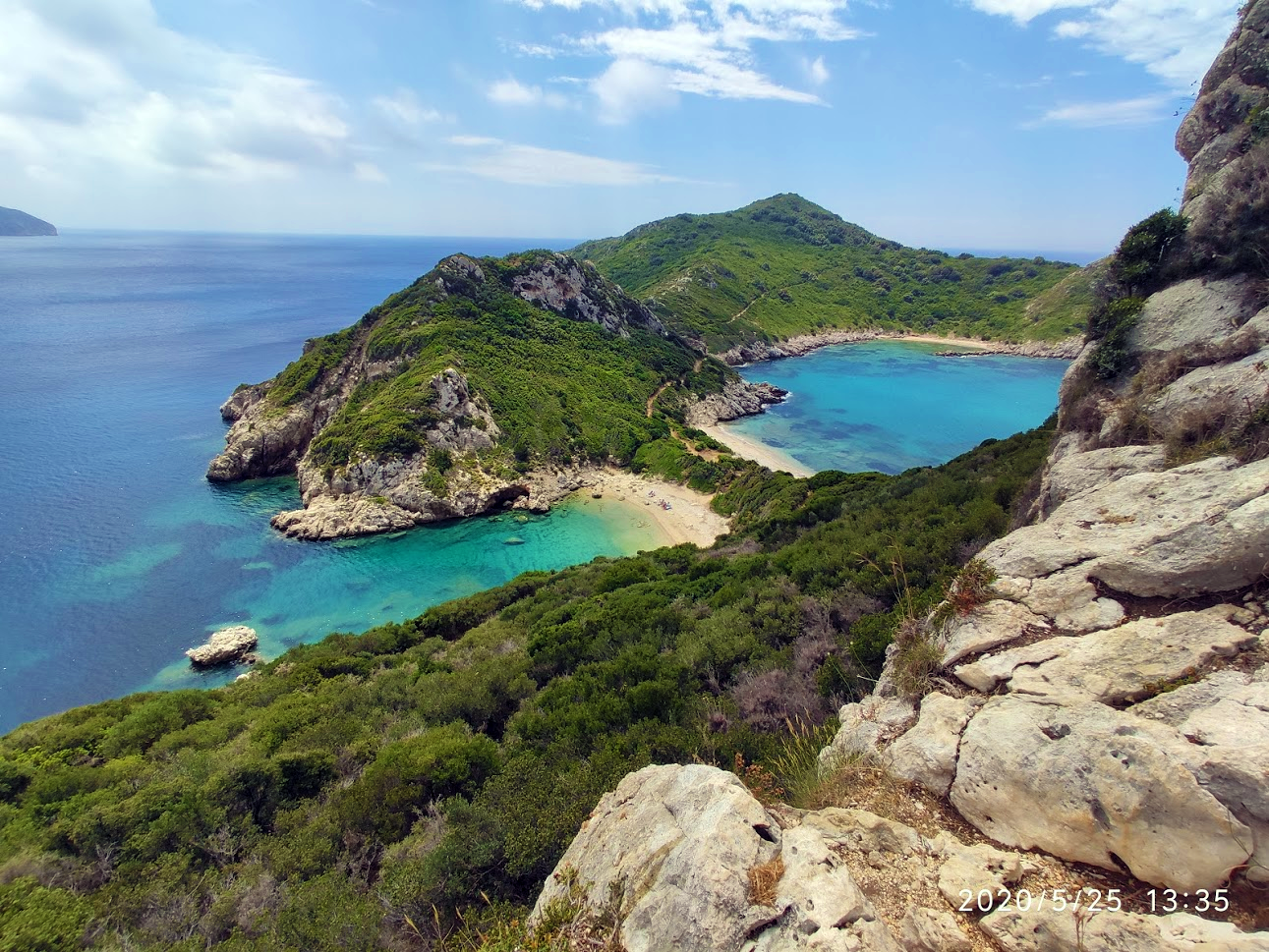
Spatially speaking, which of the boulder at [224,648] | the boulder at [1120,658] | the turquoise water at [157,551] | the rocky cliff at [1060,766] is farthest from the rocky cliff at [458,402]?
the boulder at [1120,658]

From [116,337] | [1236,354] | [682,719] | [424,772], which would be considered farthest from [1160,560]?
[116,337]

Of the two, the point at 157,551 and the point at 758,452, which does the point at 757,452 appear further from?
the point at 157,551

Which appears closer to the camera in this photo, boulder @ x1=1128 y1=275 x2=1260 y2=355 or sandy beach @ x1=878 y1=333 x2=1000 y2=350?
boulder @ x1=1128 y1=275 x2=1260 y2=355

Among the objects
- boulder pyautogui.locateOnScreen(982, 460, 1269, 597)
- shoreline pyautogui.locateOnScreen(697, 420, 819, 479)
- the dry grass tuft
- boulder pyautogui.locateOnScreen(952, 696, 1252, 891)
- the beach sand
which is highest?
boulder pyautogui.locateOnScreen(982, 460, 1269, 597)

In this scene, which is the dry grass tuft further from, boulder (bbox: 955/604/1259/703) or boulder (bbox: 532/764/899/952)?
boulder (bbox: 955/604/1259/703)

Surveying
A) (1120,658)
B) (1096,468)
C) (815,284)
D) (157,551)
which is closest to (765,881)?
(1120,658)

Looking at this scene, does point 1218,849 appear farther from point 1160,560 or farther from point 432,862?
point 432,862

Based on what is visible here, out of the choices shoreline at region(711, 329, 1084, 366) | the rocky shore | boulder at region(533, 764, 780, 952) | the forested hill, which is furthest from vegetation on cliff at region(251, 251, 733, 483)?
boulder at region(533, 764, 780, 952)
